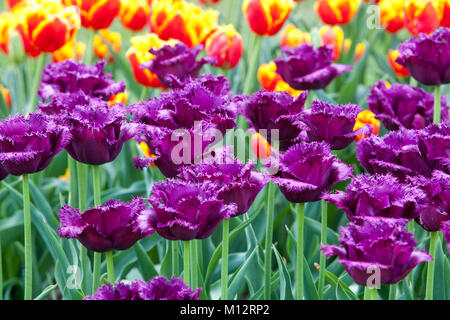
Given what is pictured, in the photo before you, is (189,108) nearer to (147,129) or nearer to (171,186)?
(147,129)

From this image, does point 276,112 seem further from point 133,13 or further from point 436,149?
point 133,13

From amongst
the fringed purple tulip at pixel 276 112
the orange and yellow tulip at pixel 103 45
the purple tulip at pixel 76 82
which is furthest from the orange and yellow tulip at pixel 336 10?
the fringed purple tulip at pixel 276 112

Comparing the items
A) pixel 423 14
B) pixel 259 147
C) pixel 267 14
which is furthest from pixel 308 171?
pixel 423 14

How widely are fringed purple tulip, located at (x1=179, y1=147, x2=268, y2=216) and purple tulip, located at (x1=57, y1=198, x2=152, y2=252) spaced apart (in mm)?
116

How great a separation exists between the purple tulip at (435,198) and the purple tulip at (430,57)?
0.55 m

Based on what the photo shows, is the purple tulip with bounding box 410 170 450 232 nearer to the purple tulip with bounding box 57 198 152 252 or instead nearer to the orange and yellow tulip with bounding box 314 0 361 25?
the purple tulip with bounding box 57 198 152 252

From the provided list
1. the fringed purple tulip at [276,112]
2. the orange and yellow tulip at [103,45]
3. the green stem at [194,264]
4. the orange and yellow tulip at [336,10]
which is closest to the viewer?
the green stem at [194,264]

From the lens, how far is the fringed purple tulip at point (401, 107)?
183cm

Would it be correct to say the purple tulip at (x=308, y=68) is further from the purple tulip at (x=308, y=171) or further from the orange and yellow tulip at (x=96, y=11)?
the orange and yellow tulip at (x=96, y=11)

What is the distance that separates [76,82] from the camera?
1.78m

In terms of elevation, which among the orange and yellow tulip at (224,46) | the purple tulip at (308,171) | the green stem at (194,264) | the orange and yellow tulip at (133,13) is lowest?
the green stem at (194,264)

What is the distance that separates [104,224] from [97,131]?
0.20m

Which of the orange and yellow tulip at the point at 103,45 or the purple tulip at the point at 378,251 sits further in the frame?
the orange and yellow tulip at the point at 103,45

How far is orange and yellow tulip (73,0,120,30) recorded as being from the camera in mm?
2434
